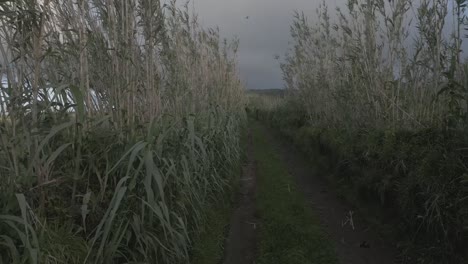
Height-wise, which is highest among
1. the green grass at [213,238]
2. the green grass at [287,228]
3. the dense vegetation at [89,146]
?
the dense vegetation at [89,146]

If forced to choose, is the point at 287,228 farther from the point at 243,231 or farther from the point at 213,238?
the point at 213,238

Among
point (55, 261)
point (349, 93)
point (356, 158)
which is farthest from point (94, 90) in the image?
point (349, 93)

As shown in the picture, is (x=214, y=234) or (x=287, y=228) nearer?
(x=214, y=234)

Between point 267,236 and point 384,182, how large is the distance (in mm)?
1547

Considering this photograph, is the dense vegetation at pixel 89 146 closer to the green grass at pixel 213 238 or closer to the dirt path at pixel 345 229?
the green grass at pixel 213 238

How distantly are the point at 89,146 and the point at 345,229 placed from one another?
3447 millimetres

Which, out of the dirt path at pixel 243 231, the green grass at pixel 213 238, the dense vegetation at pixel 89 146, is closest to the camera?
the dense vegetation at pixel 89 146

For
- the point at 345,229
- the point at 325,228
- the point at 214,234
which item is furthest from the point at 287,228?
the point at 214,234

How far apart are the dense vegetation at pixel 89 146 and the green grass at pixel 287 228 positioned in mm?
936

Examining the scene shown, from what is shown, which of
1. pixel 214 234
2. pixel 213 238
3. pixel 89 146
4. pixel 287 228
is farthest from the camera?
pixel 287 228

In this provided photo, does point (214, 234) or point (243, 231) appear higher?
point (214, 234)

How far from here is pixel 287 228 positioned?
17.5 ft

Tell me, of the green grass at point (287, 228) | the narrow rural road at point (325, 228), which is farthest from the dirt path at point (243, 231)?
the green grass at point (287, 228)

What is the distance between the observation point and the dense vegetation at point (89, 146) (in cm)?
277
